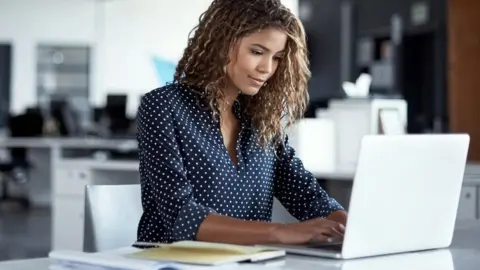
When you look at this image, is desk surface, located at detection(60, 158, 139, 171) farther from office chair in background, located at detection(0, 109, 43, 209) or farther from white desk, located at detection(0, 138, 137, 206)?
office chair in background, located at detection(0, 109, 43, 209)

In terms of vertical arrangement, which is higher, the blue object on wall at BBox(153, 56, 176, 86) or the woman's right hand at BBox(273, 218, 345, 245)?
the blue object on wall at BBox(153, 56, 176, 86)

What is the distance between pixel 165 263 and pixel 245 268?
5.2 inches

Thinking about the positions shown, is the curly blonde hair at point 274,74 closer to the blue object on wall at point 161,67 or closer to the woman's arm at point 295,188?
the woman's arm at point 295,188

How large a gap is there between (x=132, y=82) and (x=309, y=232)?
46.5 ft

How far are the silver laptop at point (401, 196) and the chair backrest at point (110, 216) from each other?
0.70 meters

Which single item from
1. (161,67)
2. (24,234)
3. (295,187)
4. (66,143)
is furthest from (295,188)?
(161,67)

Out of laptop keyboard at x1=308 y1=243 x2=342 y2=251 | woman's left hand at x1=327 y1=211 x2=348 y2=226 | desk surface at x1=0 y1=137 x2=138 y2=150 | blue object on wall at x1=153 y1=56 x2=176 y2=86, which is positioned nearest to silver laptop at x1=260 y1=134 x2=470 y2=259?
laptop keyboard at x1=308 y1=243 x2=342 y2=251

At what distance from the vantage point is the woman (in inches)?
78.7

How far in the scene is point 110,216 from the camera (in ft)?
7.76

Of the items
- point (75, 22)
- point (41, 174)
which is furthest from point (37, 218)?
point (75, 22)

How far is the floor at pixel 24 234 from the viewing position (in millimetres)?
7309

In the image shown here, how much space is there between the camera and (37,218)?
1011 cm

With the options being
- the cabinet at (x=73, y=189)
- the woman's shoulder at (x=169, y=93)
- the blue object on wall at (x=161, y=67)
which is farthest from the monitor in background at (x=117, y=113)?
the woman's shoulder at (x=169, y=93)

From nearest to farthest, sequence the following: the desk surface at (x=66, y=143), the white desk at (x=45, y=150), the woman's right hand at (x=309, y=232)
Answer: the woman's right hand at (x=309, y=232)
the desk surface at (x=66, y=143)
the white desk at (x=45, y=150)
